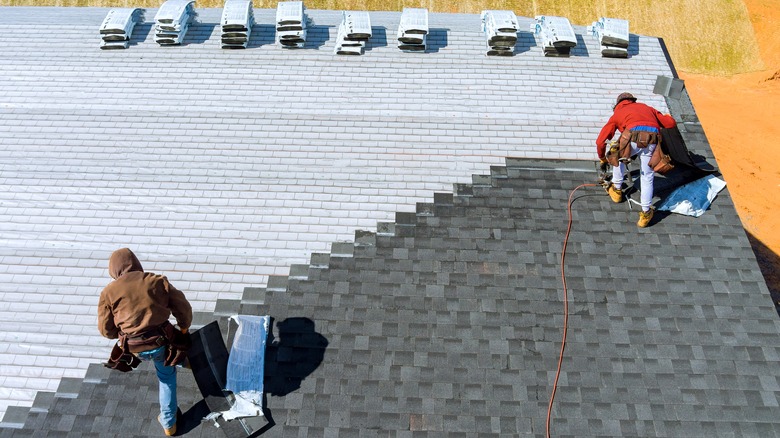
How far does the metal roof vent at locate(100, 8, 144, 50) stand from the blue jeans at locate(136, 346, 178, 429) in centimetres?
957

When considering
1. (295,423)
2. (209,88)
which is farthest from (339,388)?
(209,88)

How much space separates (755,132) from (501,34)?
16370 mm

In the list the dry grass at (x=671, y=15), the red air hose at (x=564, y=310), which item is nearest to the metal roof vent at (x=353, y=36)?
the red air hose at (x=564, y=310)

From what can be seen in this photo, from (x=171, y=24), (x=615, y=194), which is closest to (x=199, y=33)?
(x=171, y=24)

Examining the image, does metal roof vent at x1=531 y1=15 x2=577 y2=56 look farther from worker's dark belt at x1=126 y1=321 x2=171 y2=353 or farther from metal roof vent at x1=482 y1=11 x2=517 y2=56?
worker's dark belt at x1=126 y1=321 x2=171 y2=353

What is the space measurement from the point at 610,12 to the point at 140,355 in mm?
28350

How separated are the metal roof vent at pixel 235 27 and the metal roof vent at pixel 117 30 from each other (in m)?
2.38

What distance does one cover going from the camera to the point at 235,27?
1355 centimetres

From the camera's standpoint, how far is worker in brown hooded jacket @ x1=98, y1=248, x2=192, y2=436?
6824mm

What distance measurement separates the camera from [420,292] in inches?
359

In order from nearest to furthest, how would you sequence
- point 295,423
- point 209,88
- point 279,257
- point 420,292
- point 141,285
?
point 141,285, point 295,423, point 420,292, point 279,257, point 209,88

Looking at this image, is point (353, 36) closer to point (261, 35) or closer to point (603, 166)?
point (261, 35)

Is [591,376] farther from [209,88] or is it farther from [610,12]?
[610,12]

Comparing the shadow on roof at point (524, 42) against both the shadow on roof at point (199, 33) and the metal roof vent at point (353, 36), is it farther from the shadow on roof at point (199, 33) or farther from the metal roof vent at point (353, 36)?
the shadow on roof at point (199, 33)
